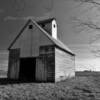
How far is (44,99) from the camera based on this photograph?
6.70 meters

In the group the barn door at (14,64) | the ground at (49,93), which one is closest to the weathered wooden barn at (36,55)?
the barn door at (14,64)

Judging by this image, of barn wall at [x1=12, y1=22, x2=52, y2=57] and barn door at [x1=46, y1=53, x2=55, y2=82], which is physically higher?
barn wall at [x1=12, y1=22, x2=52, y2=57]

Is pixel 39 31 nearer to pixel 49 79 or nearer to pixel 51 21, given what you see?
pixel 51 21

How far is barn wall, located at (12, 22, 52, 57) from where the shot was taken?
44.3 feet

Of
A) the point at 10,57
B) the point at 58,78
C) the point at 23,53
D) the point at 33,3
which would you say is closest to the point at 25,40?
the point at 23,53

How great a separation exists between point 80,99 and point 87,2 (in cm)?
487

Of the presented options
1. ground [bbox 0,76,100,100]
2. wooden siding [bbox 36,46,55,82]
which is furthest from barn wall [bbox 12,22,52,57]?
ground [bbox 0,76,100,100]

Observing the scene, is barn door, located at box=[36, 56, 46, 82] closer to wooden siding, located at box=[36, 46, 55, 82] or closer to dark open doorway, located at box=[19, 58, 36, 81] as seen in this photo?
wooden siding, located at box=[36, 46, 55, 82]

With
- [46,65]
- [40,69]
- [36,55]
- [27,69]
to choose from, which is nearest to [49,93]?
[46,65]

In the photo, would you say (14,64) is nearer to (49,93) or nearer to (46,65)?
(46,65)

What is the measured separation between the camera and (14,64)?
47.9ft

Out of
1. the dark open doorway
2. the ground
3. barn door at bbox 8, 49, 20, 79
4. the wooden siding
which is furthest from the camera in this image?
the dark open doorway

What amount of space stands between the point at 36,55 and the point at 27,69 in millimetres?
3472

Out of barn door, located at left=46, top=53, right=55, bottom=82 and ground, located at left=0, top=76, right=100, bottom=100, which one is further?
barn door, located at left=46, top=53, right=55, bottom=82
